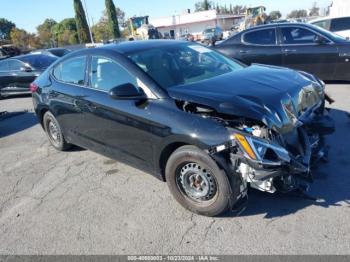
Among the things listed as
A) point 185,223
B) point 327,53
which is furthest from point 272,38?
point 185,223

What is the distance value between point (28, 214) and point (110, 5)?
55.4 meters

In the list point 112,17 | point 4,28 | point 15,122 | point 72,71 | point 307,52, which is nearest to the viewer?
point 72,71

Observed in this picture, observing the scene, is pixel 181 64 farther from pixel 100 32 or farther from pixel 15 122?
pixel 100 32

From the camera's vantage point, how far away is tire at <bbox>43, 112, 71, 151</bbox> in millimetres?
5648

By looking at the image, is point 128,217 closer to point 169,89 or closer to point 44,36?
point 169,89

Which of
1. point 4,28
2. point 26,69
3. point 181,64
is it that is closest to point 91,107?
point 181,64

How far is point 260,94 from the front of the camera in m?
3.49

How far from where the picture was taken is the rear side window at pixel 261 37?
8706mm

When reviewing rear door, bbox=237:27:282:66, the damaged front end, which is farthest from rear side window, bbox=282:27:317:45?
the damaged front end

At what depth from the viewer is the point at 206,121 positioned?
329cm

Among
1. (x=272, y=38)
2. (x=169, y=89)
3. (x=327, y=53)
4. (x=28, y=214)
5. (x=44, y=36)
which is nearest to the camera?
(x=169, y=89)

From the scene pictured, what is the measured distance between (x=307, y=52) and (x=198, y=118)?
5914 millimetres

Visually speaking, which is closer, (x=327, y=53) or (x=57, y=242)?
(x=57, y=242)

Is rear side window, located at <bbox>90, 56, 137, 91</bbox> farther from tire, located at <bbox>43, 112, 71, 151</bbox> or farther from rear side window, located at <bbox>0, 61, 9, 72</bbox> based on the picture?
rear side window, located at <bbox>0, 61, 9, 72</bbox>
